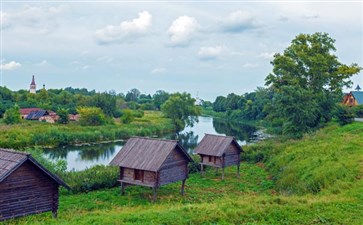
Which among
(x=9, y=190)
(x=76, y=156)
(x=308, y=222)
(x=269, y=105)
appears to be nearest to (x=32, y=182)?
(x=9, y=190)

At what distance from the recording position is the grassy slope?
1523cm

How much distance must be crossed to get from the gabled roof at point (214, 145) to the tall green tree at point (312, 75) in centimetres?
1591

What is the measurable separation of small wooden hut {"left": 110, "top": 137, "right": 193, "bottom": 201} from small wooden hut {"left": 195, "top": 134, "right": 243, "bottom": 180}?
272 inches

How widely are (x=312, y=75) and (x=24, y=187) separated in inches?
1685

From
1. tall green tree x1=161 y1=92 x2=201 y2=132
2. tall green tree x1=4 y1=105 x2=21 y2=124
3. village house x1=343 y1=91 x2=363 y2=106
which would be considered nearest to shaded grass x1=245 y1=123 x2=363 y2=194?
village house x1=343 y1=91 x2=363 y2=106

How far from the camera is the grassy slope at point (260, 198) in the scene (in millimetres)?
15227

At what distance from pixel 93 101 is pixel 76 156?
44.2m

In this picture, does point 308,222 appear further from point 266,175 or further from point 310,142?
point 310,142

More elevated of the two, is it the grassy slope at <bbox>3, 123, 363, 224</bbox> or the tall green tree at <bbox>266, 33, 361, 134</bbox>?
the tall green tree at <bbox>266, 33, 361, 134</bbox>

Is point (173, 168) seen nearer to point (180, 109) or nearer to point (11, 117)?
point (11, 117)

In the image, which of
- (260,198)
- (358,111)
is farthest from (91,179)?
(358,111)

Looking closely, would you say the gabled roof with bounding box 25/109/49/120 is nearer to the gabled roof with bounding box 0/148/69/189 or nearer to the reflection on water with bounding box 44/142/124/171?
the reflection on water with bounding box 44/142/124/171

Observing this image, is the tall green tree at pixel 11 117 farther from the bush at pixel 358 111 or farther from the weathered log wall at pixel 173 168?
the bush at pixel 358 111

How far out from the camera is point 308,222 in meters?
15.2
